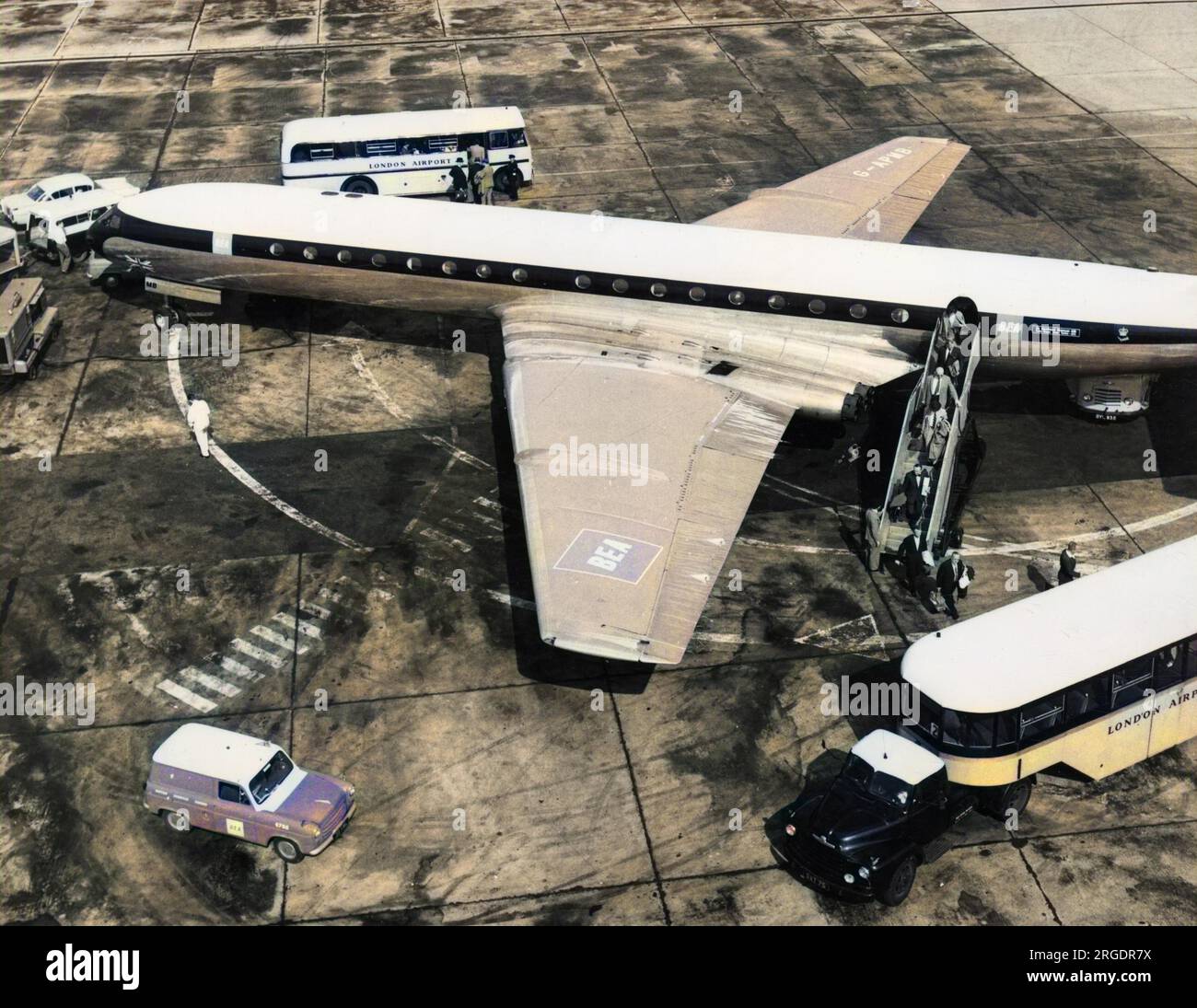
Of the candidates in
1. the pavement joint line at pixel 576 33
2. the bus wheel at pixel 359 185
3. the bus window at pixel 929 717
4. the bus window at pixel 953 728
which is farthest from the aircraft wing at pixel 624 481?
the pavement joint line at pixel 576 33

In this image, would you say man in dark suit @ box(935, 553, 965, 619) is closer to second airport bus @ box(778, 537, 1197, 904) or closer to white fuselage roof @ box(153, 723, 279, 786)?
second airport bus @ box(778, 537, 1197, 904)

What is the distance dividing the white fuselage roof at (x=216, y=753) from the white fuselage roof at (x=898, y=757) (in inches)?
413

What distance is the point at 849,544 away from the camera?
30891 mm

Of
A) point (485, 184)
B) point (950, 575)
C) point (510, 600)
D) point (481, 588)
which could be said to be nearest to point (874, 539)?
point (950, 575)

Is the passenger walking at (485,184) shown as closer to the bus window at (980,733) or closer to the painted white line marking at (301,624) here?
the painted white line marking at (301,624)

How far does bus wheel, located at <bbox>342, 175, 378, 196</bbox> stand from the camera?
151ft

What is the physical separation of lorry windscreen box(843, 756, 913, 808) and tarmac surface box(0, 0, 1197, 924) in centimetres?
186

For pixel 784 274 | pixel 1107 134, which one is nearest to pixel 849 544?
pixel 784 274

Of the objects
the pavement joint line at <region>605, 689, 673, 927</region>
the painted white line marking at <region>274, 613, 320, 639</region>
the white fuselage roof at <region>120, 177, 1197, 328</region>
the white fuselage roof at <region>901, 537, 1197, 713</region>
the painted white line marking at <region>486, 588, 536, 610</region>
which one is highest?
the white fuselage roof at <region>120, 177, 1197, 328</region>

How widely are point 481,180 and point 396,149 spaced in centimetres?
347

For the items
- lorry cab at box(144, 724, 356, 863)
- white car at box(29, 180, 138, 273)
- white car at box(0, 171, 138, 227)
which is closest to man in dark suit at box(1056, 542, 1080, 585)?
lorry cab at box(144, 724, 356, 863)

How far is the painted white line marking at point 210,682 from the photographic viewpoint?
26.5 m

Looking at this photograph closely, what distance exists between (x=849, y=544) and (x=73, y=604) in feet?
58.7

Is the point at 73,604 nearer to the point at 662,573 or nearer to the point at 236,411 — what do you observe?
the point at 236,411
